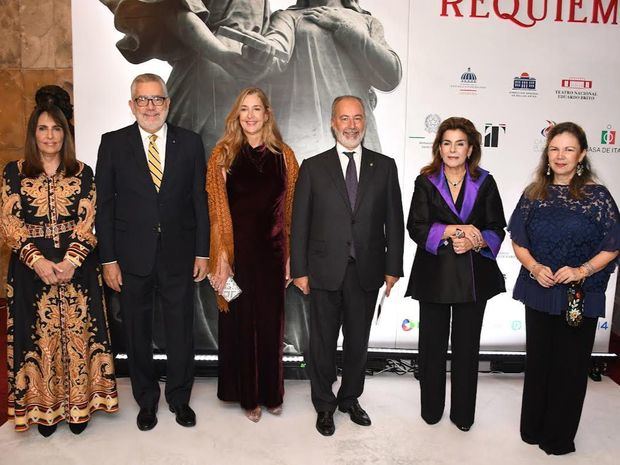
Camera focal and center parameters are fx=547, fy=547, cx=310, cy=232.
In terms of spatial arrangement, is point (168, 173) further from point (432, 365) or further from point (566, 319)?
point (566, 319)

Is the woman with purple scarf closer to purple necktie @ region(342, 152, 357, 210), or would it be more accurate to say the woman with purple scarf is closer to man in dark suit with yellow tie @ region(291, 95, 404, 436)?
man in dark suit with yellow tie @ region(291, 95, 404, 436)

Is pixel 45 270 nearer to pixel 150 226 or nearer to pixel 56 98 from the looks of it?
pixel 150 226

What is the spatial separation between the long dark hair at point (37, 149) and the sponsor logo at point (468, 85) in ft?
7.92

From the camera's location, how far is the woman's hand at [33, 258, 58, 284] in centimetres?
272

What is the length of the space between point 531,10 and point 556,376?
2.36 metres

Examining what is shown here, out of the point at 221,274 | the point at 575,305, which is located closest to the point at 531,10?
the point at 575,305

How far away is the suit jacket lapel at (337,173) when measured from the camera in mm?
2918

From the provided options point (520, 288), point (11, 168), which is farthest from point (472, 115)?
point (11, 168)

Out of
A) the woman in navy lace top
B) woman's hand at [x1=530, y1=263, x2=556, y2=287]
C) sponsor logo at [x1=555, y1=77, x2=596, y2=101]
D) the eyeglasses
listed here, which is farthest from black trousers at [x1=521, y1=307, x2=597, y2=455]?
the eyeglasses

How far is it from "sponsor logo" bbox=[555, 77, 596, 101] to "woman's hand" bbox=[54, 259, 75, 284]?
10.6ft

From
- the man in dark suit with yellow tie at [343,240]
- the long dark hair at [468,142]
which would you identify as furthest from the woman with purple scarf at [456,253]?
the man in dark suit with yellow tie at [343,240]

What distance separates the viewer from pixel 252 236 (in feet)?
10.0

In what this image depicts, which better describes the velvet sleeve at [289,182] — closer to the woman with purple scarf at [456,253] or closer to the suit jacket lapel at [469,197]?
the woman with purple scarf at [456,253]

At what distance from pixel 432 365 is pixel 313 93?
75.6 inches
